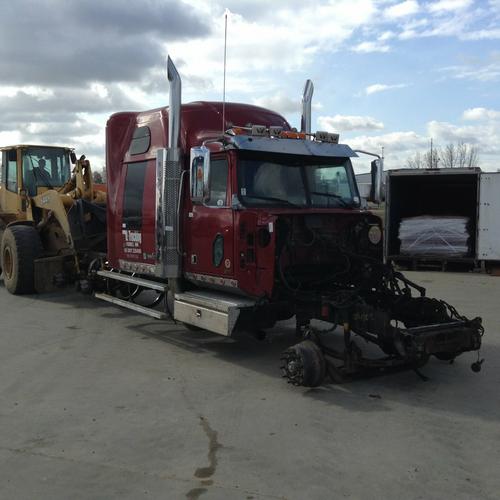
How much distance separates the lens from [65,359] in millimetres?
6863

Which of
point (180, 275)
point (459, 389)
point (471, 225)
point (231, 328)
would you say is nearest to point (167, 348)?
point (180, 275)

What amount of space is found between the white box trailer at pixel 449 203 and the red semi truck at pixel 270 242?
8.68 metres

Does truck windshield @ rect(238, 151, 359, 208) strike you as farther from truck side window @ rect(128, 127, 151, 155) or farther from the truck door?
truck side window @ rect(128, 127, 151, 155)

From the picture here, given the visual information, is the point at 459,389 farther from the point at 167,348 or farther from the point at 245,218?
the point at 167,348

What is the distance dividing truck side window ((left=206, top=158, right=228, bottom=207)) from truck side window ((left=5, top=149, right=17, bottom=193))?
7.47 metres

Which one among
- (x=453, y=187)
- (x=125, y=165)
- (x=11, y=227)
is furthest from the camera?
(x=453, y=187)

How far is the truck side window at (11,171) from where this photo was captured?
41.2ft

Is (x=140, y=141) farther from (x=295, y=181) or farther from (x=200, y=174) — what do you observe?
(x=295, y=181)

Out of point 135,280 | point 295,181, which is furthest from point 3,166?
point 295,181

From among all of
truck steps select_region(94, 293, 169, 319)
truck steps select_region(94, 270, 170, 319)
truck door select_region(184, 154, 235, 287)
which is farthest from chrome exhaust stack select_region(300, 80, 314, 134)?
truck steps select_region(94, 293, 169, 319)

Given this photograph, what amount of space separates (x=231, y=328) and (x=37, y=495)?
2.91 m

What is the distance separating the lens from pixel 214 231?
664 cm

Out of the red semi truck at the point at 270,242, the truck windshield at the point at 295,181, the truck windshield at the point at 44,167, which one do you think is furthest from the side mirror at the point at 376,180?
the truck windshield at the point at 44,167

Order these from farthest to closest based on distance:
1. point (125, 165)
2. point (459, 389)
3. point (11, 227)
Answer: point (11, 227), point (125, 165), point (459, 389)
